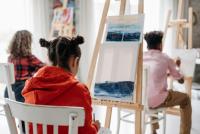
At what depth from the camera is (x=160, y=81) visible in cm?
311

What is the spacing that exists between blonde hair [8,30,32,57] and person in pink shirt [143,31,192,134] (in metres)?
1.13

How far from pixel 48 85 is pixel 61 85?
69 mm

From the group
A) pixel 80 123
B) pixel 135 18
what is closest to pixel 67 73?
pixel 80 123

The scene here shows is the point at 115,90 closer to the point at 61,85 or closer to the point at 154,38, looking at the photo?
the point at 154,38

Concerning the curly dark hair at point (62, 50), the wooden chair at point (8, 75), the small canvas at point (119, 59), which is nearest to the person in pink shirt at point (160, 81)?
the small canvas at point (119, 59)

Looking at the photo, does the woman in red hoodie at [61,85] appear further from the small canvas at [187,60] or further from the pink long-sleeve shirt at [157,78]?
the small canvas at [187,60]

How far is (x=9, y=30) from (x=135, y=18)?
7.20 feet

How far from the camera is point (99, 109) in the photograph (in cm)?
468

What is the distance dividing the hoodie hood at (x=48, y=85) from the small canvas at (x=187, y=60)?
2485 millimetres

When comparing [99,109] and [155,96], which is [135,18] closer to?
[155,96]

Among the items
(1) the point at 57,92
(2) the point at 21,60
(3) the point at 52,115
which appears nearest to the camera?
(3) the point at 52,115

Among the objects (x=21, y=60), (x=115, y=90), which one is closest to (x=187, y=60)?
(x=115, y=90)

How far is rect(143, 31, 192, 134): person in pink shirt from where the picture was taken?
308 cm

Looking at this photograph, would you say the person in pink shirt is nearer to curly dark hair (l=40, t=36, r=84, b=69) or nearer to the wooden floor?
the wooden floor
